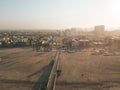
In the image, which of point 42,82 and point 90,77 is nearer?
point 42,82

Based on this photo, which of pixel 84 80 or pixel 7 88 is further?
pixel 84 80

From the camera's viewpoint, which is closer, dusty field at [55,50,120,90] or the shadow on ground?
the shadow on ground

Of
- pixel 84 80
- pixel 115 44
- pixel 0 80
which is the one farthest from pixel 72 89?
pixel 115 44

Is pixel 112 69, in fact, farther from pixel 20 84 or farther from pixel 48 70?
pixel 20 84

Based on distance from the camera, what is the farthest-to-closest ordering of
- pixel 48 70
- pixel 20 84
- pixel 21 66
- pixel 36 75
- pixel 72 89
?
pixel 21 66 → pixel 48 70 → pixel 36 75 → pixel 20 84 → pixel 72 89

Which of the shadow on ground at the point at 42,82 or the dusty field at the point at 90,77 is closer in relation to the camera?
the shadow on ground at the point at 42,82

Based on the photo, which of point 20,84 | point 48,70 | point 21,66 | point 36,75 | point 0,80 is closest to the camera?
point 20,84

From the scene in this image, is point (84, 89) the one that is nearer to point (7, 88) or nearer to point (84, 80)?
point (84, 80)

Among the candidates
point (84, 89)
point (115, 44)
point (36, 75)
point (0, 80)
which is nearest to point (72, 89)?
point (84, 89)

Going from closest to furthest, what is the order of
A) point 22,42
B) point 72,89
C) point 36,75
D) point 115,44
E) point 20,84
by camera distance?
1. point 72,89
2. point 20,84
3. point 36,75
4. point 115,44
5. point 22,42

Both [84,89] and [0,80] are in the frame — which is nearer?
[84,89]
